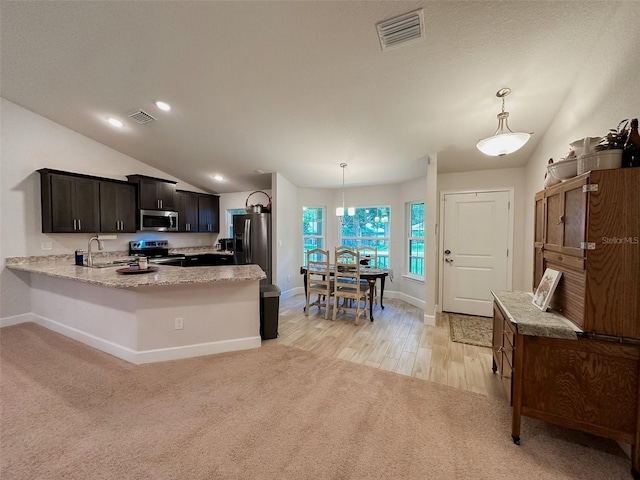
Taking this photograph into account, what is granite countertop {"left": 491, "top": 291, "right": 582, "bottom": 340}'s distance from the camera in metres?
1.47

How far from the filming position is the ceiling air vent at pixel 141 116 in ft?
11.1

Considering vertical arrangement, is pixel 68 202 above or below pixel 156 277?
above

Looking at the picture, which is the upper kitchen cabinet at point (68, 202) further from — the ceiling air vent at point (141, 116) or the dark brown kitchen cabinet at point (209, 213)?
the dark brown kitchen cabinet at point (209, 213)

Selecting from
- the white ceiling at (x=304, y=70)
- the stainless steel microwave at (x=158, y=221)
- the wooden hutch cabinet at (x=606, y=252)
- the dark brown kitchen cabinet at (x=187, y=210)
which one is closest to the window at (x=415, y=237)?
the white ceiling at (x=304, y=70)

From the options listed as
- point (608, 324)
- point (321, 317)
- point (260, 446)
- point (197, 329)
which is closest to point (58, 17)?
point (197, 329)

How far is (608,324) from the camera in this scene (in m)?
1.38

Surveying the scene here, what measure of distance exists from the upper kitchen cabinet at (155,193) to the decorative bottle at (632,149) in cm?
606

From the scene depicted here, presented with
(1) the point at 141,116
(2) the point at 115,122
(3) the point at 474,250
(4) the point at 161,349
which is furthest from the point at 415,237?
(2) the point at 115,122

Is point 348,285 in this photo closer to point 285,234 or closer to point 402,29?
point 285,234

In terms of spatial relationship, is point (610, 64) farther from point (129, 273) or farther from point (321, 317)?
point (129, 273)

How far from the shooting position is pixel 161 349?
8.52 ft

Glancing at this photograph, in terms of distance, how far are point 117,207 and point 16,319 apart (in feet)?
6.80

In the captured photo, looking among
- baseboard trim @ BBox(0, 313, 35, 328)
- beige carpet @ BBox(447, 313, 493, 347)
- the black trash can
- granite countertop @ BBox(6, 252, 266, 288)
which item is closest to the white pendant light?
beige carpet @ BBox(447, 313, 493, 347)

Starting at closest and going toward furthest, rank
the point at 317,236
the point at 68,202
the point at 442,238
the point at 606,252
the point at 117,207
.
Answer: the point at 606,252 < the point at 68,202 < the point at 442,238 < the point at 117,207 < the point at 317,236
